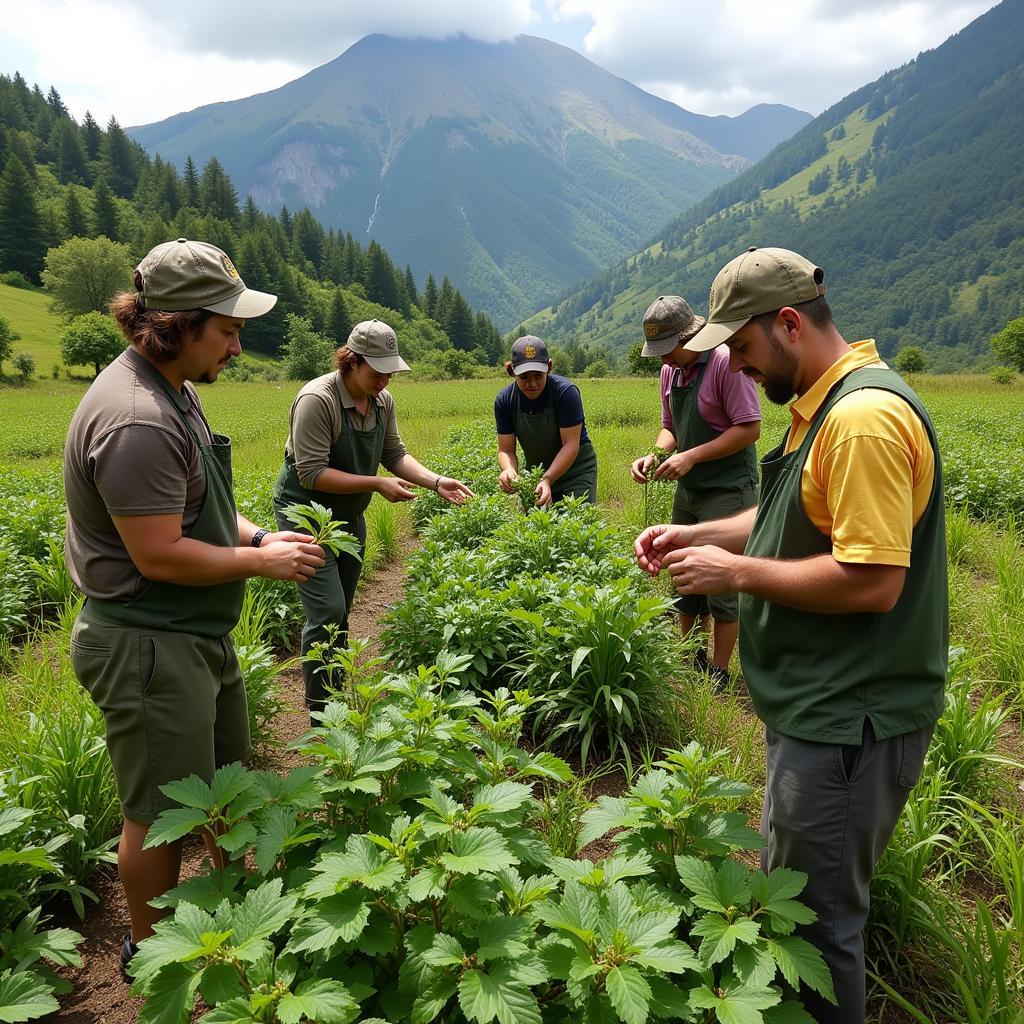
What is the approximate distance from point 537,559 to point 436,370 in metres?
61.6

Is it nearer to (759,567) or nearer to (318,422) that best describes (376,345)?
(318,422)

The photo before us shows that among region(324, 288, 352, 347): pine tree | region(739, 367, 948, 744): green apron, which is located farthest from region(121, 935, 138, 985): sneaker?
region(324, 288, 352, 347): pine tree

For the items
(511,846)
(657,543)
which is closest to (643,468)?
(657,543)

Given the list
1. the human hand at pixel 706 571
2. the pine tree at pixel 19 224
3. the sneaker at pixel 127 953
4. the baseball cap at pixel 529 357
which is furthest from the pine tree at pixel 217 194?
the human hand at pixel 706 571

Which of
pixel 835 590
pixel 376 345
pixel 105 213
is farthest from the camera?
pixel 105 213

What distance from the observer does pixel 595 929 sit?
165 centimetres

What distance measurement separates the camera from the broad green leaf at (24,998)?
1.53m

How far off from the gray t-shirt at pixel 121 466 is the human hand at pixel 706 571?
5.35 ft

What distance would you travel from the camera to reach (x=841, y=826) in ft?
5.92

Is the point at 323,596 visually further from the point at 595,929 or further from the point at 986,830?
the point at 986,830

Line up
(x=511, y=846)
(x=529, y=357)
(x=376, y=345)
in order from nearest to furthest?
(x=511, y=846)
(x=376, y=345)
(x=529, y=357)

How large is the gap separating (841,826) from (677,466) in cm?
291

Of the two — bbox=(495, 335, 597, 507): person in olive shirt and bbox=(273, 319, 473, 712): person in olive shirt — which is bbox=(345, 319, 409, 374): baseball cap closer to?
bbox=(273, 319, 473, 712): person in olive shirt

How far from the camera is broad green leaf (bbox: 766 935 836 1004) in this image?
5.19ft
